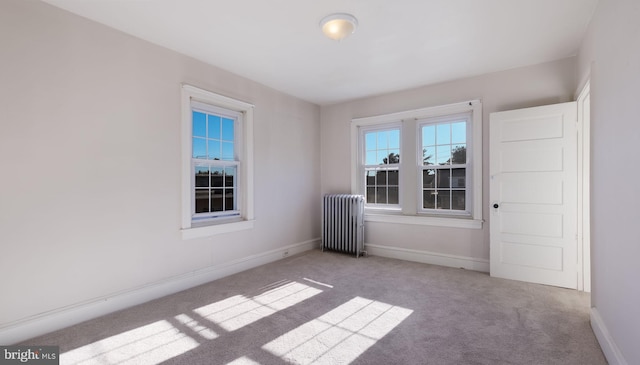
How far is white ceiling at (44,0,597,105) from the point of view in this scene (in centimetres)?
238

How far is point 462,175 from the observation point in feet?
13.6

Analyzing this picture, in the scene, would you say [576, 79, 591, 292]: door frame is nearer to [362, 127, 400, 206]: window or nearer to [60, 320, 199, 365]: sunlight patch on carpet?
[362, 127, 400, 206]: window

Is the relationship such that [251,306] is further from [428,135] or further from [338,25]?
[428,135]

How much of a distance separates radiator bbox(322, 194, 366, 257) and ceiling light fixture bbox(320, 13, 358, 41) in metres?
2.65

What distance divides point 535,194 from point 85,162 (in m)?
4.78

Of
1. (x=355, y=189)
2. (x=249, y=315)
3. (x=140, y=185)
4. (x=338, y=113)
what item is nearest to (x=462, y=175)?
(x=355, y=189)

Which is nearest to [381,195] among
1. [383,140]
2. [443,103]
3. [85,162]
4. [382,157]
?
[382,157]

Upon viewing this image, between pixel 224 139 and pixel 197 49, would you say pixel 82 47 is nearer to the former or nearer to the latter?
pixel 197 49

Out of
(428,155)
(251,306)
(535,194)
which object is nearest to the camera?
(251,306)

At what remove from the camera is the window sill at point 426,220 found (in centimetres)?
396

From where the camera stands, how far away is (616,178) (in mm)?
1799

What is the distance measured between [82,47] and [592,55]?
14.8 feet

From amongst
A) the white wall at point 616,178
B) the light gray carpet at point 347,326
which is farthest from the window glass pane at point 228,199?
the white wall at point 616,178

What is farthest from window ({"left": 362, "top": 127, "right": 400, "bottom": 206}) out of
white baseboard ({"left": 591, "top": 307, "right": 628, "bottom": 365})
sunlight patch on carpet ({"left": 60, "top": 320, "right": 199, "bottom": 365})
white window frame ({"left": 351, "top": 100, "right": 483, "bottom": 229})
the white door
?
sunlight patch on carpet ({"left": 60, "top": 320, "right": 199, "bottom": 365})
